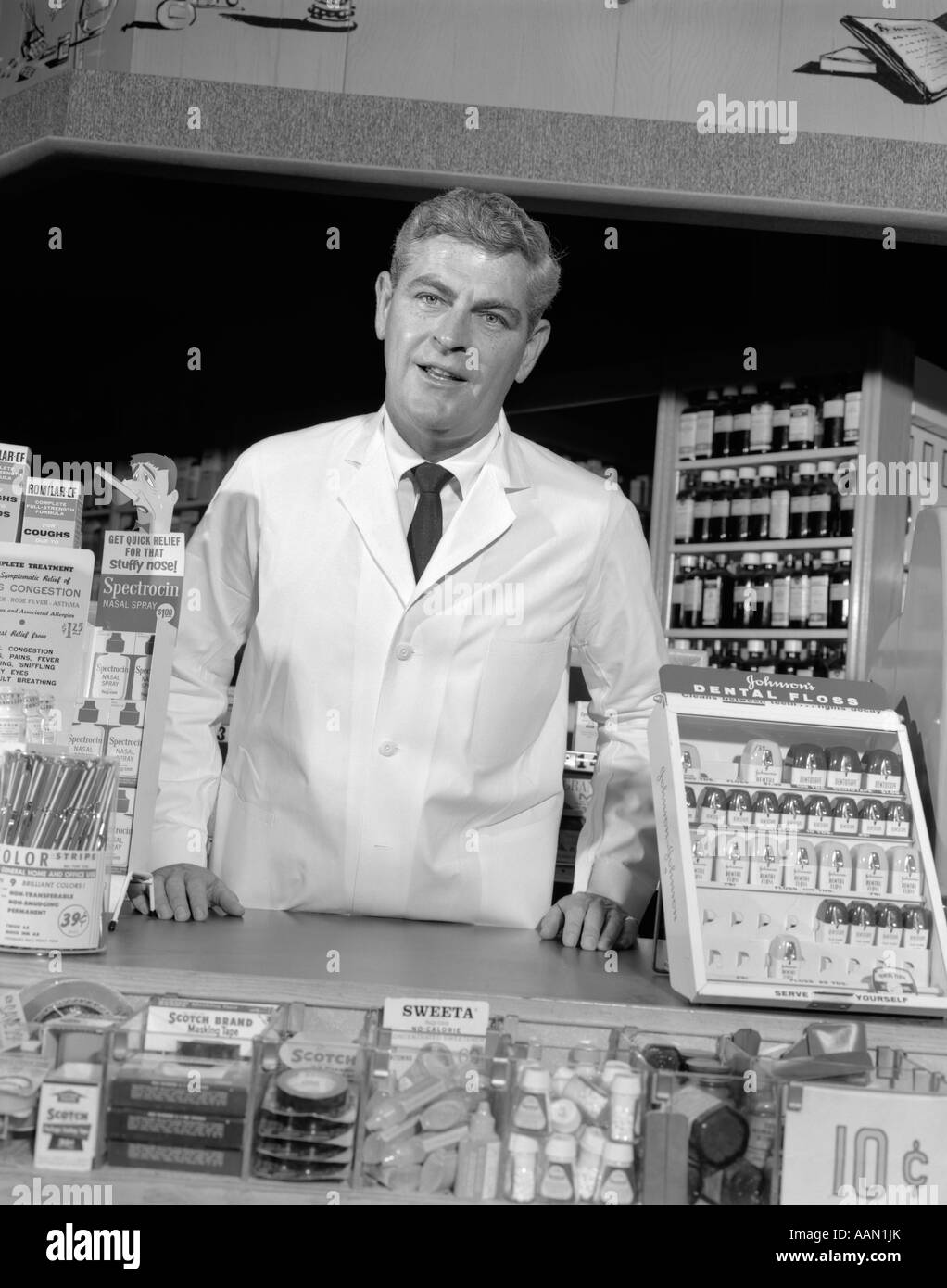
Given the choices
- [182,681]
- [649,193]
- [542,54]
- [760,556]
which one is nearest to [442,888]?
[182,681]

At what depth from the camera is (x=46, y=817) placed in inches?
47.3

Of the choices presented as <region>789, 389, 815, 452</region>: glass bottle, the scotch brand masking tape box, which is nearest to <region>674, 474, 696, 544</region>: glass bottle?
→ <region>789, 389, 815, 452</region>: glass bottle

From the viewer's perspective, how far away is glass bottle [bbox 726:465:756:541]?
18.1 ft

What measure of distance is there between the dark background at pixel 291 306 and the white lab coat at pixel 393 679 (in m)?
2.09

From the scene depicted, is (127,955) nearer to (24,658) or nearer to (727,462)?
(24,658)

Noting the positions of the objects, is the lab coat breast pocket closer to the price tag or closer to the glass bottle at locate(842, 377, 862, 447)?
the price tag

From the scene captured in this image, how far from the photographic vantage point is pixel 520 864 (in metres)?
1.98

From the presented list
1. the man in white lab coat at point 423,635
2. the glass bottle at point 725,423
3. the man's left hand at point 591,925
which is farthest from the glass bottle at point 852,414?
the man's left hand at point 591,925

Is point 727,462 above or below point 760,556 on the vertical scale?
above

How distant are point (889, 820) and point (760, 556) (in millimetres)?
4296

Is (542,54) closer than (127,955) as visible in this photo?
No

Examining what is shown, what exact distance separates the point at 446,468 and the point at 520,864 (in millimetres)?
613

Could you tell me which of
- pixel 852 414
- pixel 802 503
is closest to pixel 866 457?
pixel 852 414

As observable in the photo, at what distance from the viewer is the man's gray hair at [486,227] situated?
1846 millimetres
